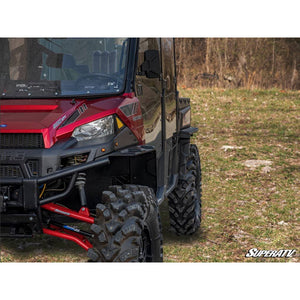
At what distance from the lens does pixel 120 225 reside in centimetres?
447

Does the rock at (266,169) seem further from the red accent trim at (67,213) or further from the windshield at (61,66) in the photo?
the red accent trim at (67,213)

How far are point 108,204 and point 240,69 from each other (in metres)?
16.1

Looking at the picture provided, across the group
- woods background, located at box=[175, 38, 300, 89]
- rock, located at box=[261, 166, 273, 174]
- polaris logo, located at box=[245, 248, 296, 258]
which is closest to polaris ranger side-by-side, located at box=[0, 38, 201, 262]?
polaris logo, located at box=[245, 248, 296, 258]

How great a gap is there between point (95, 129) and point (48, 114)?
40 cm

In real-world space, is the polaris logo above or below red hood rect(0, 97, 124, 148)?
below

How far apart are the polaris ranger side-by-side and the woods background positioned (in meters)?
13.4

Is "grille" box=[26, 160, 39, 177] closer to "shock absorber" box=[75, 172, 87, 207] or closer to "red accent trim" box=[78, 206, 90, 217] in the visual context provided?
"shock absorber" box=[75, 172, 87, 207]

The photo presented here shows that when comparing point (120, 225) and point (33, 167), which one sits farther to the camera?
point (33, 167)

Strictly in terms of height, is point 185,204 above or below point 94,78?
below

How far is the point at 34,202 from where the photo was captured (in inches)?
171

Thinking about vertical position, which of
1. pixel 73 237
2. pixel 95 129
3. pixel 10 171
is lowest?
pixel 73 237

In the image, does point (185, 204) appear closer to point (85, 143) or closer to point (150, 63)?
point (150, 63)

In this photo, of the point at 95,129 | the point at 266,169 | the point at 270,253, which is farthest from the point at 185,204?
the point at 266,169

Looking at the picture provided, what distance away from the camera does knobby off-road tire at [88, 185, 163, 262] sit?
14.5ft
